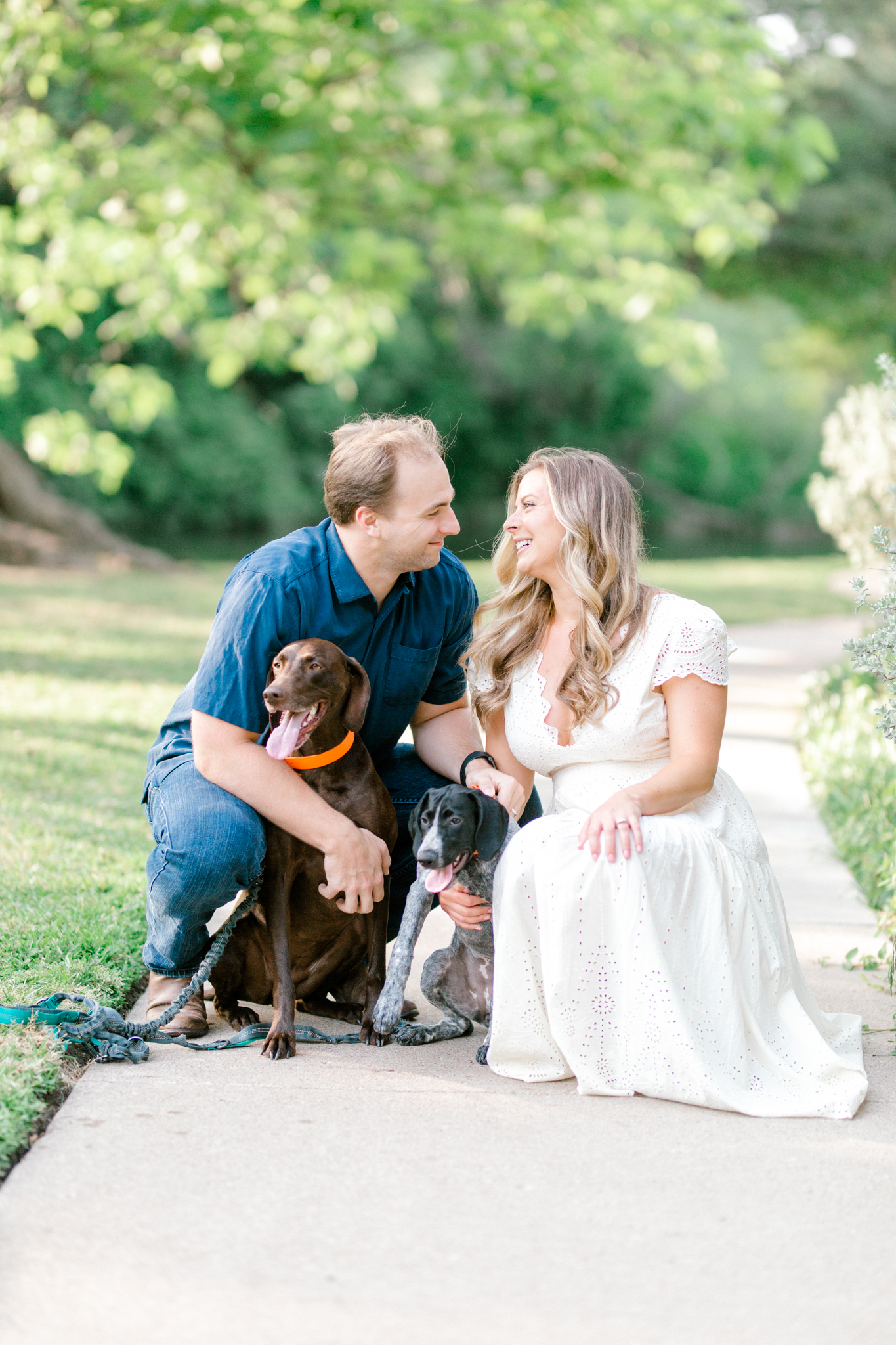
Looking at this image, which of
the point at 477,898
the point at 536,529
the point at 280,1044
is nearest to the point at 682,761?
the point at 477,898

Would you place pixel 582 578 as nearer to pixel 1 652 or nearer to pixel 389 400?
pixel 1 652

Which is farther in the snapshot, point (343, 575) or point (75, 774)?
point (75, 774)

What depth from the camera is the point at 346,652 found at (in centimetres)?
367

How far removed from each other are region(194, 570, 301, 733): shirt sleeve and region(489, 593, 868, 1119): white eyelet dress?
2.59 ft

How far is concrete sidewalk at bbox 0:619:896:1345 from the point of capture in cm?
212

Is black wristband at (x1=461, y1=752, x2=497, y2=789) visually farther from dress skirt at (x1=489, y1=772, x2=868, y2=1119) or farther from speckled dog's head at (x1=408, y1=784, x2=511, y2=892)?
dress skirt at (x1=489, y1=772, x2=868, y2=1119)

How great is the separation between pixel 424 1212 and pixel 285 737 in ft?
4.18

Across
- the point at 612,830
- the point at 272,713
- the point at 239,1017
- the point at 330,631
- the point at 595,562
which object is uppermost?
the point at 595,562

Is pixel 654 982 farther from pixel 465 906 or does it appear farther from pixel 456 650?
pixel 456 650

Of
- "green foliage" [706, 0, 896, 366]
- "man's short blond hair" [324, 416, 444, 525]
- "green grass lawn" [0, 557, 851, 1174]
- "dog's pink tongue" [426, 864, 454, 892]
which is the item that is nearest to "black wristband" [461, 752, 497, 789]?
"dog's pink tongue" [426, 864, 454, 892]

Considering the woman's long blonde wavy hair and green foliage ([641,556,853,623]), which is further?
green foliage ([641,556,853,623])

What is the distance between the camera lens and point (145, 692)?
28.7 ft

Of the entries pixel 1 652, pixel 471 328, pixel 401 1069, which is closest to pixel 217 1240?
pixel 401 1069

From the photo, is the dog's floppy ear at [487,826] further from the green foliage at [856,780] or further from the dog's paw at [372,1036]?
the green foliage at [856,780]
